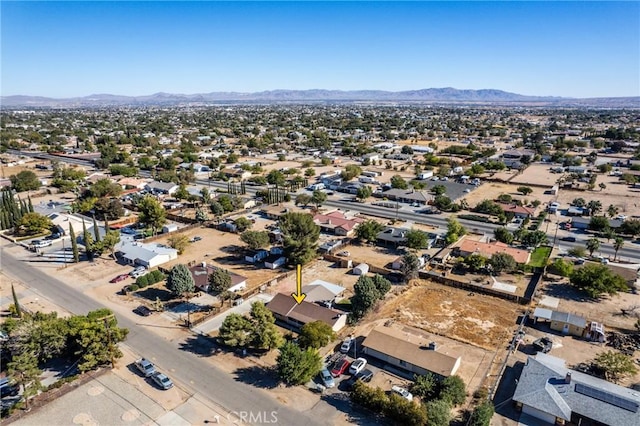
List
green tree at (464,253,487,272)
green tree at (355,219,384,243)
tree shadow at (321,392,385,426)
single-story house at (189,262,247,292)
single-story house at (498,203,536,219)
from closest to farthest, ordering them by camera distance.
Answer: tree shadow at (321,392,385,426) < single-story house at (189,262,247,292) < green tree at (464,253,487,272) < green tree at (355,219,384,243) < single-story house at (498,203,536,219)

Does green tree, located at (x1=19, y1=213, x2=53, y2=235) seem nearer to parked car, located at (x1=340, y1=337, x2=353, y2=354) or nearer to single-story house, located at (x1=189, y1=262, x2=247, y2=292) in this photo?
single-story house, located at (x1=189, y1=262, x2=247, y2=292)

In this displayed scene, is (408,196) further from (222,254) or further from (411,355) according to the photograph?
(411,355)

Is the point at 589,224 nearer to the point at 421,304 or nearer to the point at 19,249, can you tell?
the point at 421,304

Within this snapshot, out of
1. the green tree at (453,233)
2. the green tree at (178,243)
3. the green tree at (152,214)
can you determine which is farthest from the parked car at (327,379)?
the green tree at (152,214)

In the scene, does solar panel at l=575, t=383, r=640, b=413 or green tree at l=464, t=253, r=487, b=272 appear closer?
solar panel at l=575, t=383, r=640, b=413

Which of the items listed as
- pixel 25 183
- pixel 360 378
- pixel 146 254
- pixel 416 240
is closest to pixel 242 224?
pixel 146 254

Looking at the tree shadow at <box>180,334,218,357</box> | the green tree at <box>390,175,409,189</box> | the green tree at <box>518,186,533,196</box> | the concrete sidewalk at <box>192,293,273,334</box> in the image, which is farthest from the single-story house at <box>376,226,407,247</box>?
the green tree at <box>518,186,533,196</box>
